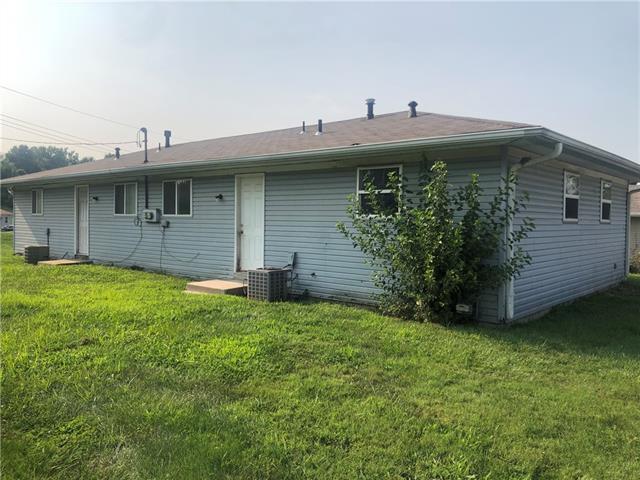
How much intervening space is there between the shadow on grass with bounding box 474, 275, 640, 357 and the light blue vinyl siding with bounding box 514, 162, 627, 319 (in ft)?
1.11

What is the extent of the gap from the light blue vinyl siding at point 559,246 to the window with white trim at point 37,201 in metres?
14.4

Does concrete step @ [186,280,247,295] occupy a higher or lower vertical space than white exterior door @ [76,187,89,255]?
lower

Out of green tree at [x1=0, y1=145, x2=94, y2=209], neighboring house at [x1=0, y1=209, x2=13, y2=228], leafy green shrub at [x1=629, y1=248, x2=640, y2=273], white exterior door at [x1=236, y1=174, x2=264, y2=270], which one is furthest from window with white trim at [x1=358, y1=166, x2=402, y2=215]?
neighboring house at [x1=0, y1=209, x2=13, y2=228]

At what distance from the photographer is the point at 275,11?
8219 mm

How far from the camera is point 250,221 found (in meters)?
9.12

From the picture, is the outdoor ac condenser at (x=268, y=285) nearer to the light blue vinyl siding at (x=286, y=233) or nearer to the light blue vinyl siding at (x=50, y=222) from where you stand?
the light blue vinyl siding at (x=286, y=233)

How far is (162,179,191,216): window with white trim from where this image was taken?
33.7 ft

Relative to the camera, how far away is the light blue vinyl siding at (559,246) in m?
6.99

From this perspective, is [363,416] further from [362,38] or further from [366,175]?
[362,38]

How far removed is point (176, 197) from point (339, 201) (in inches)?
178

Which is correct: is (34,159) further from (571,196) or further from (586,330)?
(586,330)

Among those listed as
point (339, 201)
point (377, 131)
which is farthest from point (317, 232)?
point (377, 131)

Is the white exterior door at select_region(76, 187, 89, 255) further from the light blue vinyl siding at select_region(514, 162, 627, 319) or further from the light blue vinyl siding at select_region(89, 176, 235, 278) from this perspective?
the light blue vinyl siding at select_region(514, 162, 627, 319)

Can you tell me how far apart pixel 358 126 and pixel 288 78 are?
2.80m
